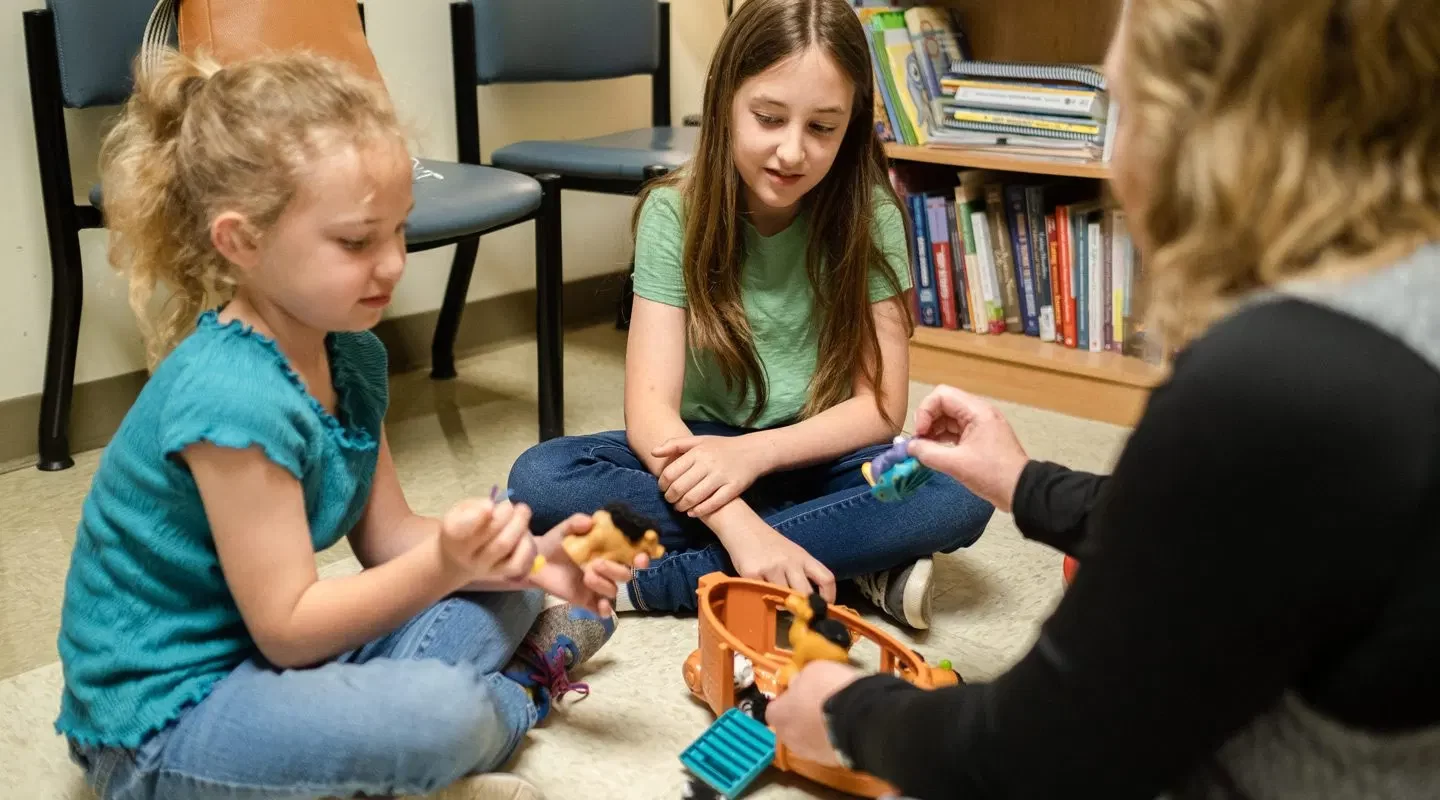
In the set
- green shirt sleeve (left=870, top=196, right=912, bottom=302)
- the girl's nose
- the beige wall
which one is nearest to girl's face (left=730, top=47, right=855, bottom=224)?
the girl's nose

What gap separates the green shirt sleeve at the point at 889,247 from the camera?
1.36 meters

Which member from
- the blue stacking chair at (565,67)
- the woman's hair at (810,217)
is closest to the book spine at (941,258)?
the blue stacking chair at (565,67)

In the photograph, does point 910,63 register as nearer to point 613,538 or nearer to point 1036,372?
point 1036,372

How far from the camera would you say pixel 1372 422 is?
Result: 472 millimetres

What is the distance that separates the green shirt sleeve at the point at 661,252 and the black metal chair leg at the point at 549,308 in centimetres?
34

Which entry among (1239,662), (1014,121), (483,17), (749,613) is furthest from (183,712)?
(1014,121)

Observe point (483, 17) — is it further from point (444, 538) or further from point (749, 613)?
point (444, 538)

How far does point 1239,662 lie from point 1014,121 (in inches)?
62.1

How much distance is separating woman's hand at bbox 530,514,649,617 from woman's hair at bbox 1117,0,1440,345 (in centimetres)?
49

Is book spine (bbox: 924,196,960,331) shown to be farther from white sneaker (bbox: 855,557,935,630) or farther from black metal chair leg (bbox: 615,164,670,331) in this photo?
white sneaker (bbox: 855,557,935,630)

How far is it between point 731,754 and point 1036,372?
1.16 meters

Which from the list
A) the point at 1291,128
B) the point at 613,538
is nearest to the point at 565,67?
the point at 613,538

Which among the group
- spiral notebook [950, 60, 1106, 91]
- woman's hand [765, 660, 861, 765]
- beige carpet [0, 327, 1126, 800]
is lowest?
beige carpet [0, 327, 1126, 800]

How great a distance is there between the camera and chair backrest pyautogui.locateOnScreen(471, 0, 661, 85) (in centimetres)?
194
